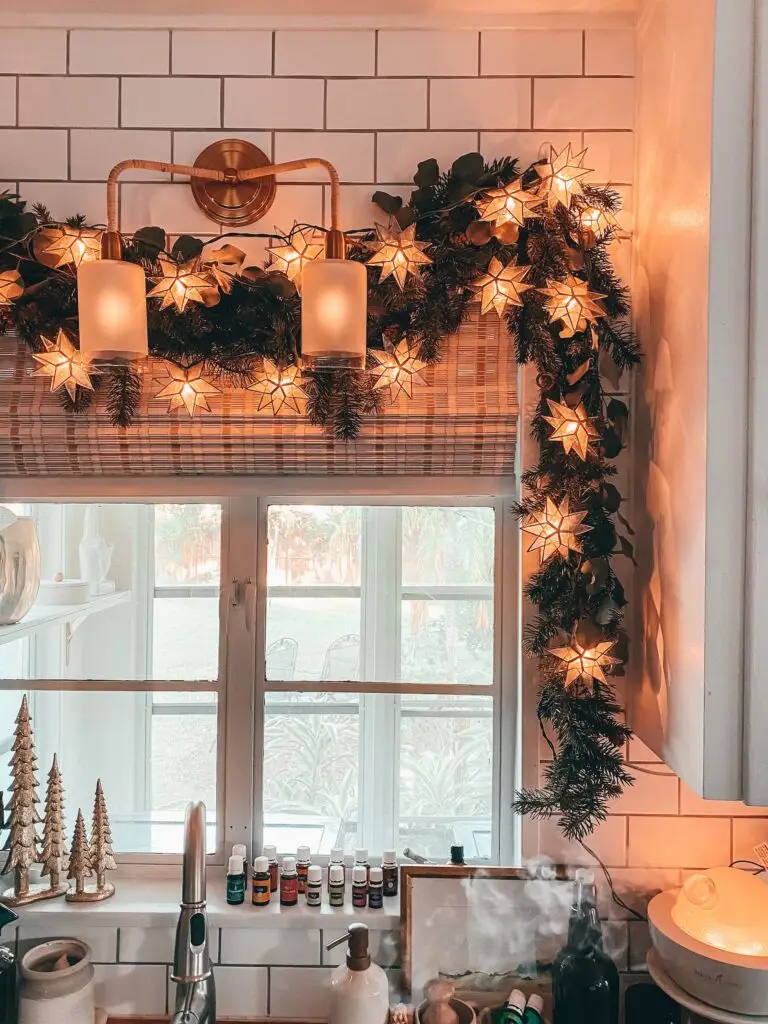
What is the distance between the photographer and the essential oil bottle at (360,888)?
4.83ft

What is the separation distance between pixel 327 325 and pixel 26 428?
0.63 metres

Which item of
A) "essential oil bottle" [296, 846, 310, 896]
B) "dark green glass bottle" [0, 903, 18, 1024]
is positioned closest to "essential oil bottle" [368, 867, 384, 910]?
"essential oil bottle" [296, 846, 310, 896]

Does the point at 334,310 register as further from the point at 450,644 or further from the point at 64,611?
the point at 64,611

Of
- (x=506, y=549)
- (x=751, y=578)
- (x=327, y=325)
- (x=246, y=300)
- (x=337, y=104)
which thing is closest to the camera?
(x=751, y=578)

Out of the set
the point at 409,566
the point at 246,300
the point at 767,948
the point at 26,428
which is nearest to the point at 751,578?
the point at 767,948

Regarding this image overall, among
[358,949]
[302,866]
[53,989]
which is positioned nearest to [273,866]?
[302,866]

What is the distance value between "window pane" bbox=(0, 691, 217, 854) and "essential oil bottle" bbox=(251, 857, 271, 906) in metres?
0.17

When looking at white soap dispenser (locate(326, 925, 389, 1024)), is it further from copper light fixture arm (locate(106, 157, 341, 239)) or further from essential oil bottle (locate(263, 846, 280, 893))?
copper light fixture arm (locate(106, 157, 341, 239))

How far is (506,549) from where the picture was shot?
1.57 m

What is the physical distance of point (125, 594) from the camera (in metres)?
1.63

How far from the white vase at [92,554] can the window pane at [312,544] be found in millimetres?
324

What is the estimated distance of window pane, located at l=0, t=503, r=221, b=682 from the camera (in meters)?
1.61

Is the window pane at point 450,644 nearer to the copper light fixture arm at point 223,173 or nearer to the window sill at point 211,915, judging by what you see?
the window sill at point 211,915

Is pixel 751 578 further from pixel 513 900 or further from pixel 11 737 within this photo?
pixel 11 737
